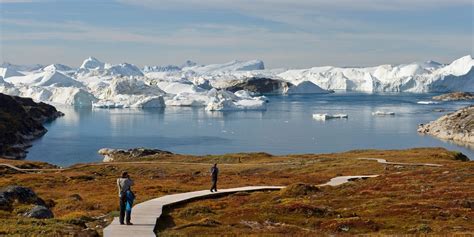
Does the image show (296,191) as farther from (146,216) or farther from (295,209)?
(146,216)

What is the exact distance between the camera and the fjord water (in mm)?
116438

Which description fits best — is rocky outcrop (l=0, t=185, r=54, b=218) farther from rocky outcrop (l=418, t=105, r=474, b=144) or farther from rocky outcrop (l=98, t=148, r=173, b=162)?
rocky outcrop (l=418, t=105, r=474, b=144)

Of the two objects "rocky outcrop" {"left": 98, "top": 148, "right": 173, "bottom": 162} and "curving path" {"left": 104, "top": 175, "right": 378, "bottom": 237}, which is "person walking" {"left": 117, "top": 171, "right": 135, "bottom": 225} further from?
"rocky outcrop" {"left": 98, "top": 148, "right": 173, "bottom": 162}

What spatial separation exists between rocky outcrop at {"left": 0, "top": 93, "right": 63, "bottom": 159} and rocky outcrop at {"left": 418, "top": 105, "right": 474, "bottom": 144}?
88556mm

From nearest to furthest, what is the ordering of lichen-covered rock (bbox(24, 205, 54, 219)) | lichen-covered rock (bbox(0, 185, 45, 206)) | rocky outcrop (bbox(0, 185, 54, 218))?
lichen-covered rock (bbox(24, 205, 54, 219)) → rocky outcrop (bbox(0, 185, 54, 218)) → lichen-covered rock (bbox(0, 185, 45, 206))

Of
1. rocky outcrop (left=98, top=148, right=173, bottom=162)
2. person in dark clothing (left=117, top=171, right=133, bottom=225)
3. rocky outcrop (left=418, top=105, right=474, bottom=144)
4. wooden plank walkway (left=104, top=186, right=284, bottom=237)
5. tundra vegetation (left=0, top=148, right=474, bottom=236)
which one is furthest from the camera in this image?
rocky outcrop (left=418, top=105, right=474, bottom=144)

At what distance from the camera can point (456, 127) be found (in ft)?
436

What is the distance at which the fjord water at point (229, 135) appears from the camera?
A: 11644 cm

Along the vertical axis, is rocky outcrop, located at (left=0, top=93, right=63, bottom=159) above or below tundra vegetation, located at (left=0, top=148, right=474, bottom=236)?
below

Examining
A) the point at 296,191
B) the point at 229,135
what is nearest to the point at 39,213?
the point at 296,191

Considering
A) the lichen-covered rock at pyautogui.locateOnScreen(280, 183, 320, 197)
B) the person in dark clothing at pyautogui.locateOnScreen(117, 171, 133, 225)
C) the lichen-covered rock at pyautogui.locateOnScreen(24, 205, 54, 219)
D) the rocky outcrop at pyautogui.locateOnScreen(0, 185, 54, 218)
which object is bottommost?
the lichen-covered rock at pyautogui.locateOnScreen(280, 183, 320, 197)

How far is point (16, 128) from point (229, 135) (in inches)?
1913

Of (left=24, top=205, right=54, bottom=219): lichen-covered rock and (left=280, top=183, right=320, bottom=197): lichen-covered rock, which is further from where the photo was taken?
(left=280, top=183, right=320, bottom=197): lichen-covered rock

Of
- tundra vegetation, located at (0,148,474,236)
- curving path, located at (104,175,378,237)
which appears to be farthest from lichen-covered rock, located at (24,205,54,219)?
curving path, located at (104,175,378,237)
